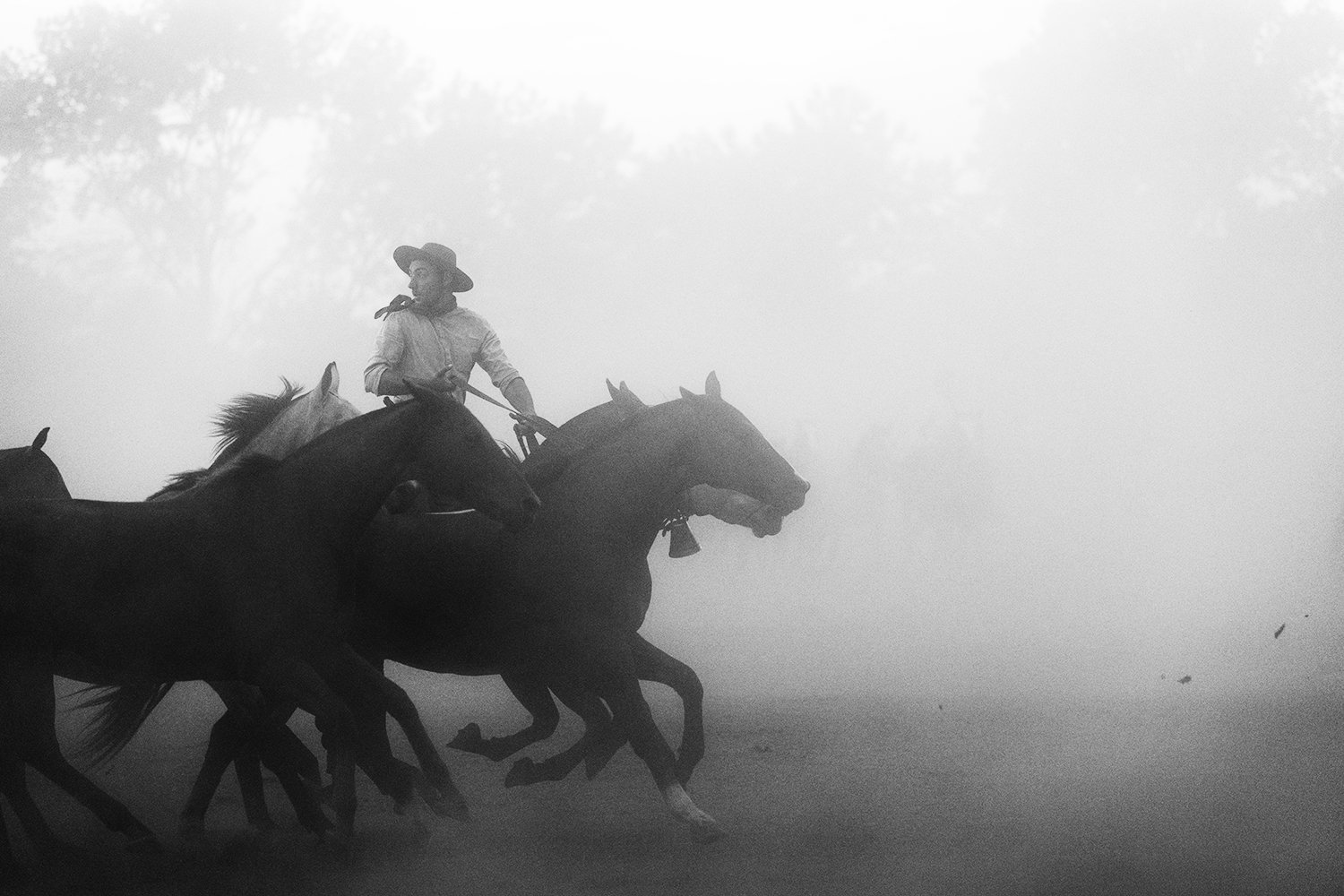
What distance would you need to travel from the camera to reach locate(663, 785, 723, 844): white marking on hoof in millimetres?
6613

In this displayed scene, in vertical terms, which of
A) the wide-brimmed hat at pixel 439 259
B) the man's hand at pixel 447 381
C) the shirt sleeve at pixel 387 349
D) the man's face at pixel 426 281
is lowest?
the man's hand at pixel 447 381

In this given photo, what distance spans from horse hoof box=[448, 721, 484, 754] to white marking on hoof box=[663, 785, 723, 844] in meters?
1.43

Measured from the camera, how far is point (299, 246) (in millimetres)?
35750

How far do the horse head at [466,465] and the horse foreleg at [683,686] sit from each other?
86cm

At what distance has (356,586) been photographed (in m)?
7.00

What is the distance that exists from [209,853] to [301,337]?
30.8 meters

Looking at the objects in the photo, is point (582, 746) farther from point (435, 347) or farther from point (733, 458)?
point (435, 347)

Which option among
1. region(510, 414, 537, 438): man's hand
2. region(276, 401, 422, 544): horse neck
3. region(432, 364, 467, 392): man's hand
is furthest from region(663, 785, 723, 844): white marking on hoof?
region(510, 414, 537, 438): man's hand

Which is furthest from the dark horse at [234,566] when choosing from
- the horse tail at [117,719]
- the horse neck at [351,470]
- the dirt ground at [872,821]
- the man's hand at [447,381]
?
the horse tail at [117,719]

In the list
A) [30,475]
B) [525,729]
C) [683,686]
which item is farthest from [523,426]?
[30,475]

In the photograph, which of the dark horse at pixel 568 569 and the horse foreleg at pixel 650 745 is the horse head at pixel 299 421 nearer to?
the dark horse at pixel 568 569

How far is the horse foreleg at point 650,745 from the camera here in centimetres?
664

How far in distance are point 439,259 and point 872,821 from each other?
11.4 feet

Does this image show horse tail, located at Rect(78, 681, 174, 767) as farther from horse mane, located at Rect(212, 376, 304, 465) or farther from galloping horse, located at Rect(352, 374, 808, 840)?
horse mane, located at Rect(212, 376, 304, 465)
